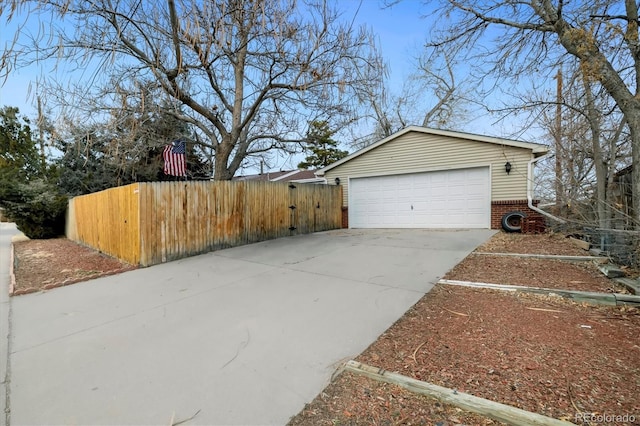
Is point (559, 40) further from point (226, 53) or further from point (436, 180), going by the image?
point (226, 53)

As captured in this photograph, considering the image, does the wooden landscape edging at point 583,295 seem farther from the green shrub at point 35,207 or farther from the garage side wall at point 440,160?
the green shrub at point 35,207

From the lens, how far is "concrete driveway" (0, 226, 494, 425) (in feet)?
6.70

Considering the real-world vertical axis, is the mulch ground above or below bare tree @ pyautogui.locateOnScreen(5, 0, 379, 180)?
below

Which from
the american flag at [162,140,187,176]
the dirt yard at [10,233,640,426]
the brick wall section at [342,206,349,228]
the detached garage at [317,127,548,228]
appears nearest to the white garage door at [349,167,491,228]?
the detached garage at [317,127,548,228]

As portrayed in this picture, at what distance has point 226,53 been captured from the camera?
5328 mm

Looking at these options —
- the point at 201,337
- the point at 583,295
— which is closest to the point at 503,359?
the point at 583,295

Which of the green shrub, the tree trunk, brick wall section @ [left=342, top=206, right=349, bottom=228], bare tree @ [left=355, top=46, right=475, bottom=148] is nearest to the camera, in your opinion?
the tree trunk

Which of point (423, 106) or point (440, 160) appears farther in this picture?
point (423, 106)

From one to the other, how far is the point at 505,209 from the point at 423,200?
2494mm

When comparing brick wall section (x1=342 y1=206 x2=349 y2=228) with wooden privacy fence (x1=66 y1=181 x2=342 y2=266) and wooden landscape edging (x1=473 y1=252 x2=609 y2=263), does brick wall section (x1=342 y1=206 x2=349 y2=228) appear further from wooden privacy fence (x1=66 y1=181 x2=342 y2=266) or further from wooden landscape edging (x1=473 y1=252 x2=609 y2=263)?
wooden landscape edging (x1=473 y1=252 x2=609 y2=263)

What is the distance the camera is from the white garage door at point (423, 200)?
983 centimetres

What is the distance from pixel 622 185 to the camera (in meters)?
5.95

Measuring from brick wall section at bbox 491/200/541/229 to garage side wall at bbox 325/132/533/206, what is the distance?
0.44ft

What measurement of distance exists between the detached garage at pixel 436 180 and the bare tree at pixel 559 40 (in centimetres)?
301
